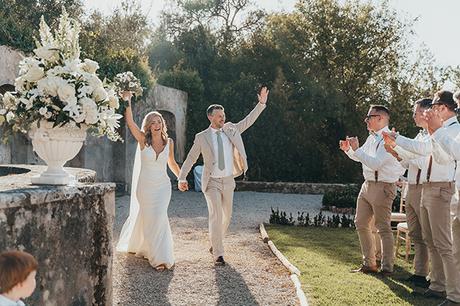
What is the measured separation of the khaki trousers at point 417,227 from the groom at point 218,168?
2352mm

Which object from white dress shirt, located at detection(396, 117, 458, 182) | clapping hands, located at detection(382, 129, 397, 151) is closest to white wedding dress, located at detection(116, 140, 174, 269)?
clapping hands, located at detection(382, 129, 397, 151)

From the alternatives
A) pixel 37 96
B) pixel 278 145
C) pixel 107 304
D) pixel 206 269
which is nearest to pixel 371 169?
pixel 206 269

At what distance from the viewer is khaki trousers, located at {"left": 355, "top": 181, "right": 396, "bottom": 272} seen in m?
6.83

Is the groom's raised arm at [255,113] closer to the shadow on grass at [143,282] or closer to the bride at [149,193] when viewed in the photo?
the bride at [149,193]

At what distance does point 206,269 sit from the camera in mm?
7000

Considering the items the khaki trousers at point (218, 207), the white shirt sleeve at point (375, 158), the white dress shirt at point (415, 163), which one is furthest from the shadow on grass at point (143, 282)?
the white dress shirt at point (415, 163)

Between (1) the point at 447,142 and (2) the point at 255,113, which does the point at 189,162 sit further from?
(1) the point at 447,142

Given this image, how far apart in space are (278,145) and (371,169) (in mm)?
12829

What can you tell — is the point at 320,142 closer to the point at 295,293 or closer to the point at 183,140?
the point at 183,140

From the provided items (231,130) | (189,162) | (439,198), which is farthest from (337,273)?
(189,162)

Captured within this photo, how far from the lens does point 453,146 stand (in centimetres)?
494

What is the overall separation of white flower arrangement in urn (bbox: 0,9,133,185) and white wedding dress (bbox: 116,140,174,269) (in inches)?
109

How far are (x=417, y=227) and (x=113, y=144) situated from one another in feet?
37.7

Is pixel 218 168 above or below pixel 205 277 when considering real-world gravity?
above
